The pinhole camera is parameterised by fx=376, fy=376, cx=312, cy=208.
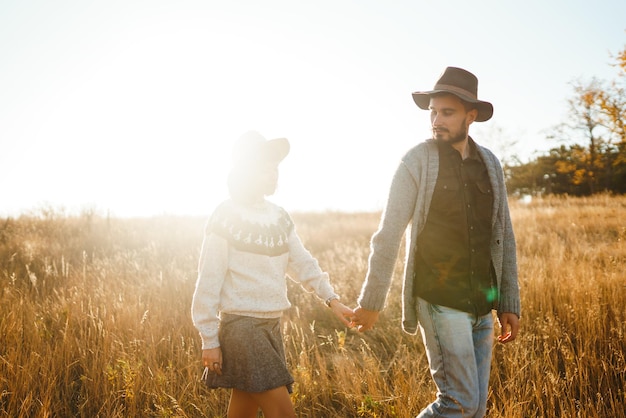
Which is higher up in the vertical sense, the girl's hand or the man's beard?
the man's beard

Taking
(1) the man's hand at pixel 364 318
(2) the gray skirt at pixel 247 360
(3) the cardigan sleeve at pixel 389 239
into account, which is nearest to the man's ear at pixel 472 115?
(3) the cardigan sleeve at pixel 389 239

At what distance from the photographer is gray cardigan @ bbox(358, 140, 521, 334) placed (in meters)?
2.02

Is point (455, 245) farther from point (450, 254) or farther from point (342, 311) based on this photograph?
point (342, 311)

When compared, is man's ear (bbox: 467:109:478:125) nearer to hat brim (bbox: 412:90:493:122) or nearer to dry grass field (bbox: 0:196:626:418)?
hat brim (bbox: 412:90:493:122)

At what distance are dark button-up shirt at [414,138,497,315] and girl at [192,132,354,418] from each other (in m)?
0.53

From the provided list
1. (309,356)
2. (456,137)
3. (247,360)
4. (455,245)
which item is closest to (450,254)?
(455,245)

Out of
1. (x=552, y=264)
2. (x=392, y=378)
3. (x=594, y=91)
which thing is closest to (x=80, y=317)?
(x=392, y=378)

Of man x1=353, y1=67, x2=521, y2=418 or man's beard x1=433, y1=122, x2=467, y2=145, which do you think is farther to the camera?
man's beard x1=433, y1=122, x2=467, y2=145

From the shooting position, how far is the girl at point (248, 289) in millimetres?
2002

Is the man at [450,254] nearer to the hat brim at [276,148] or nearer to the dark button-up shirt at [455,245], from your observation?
the dark button-up shirt at [455,245]

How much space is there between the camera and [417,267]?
2.16 m

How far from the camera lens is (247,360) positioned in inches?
78.3

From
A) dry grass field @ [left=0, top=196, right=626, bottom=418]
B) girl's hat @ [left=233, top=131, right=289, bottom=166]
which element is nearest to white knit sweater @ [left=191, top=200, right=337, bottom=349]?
girl's hat @ [left=233, top=131, right=289, bottom=166]

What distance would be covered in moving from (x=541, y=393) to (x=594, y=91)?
1237 inches
